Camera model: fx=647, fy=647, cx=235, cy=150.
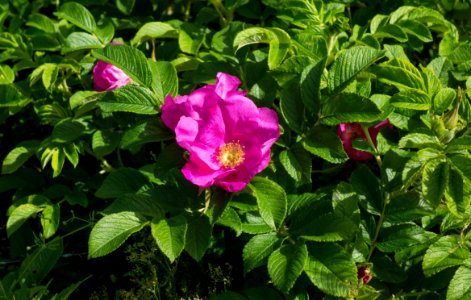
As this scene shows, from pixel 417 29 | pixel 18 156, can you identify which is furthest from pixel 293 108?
pixel 18 156

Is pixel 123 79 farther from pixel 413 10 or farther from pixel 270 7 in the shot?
pixel 413 10

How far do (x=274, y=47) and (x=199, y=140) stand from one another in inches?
17.7

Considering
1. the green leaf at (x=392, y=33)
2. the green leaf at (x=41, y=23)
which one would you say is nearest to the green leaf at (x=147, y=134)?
the green leaf at (x=392, y=33)

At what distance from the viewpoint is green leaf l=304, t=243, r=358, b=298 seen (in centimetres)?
145

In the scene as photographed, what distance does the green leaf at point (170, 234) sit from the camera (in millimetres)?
→ 1446

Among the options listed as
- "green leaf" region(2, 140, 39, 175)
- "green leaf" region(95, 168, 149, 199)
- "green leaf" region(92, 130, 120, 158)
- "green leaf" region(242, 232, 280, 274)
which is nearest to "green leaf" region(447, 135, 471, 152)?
"green leaf" region(242, 232, 280, 274)

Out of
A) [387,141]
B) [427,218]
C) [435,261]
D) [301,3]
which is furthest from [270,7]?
[435,261]

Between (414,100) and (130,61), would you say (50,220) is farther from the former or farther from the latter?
(414,100)

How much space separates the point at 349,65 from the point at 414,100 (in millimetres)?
178

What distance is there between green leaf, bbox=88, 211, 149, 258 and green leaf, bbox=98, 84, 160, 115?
27 cm

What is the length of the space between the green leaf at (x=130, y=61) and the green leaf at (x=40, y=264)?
62 centimetres

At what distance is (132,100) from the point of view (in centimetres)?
163

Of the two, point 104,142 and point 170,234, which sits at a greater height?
point 170,234

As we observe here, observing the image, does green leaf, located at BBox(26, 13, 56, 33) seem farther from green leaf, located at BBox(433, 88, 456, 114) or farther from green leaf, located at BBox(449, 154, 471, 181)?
green leaf, located at BBox(449, 154, 471, 181)
